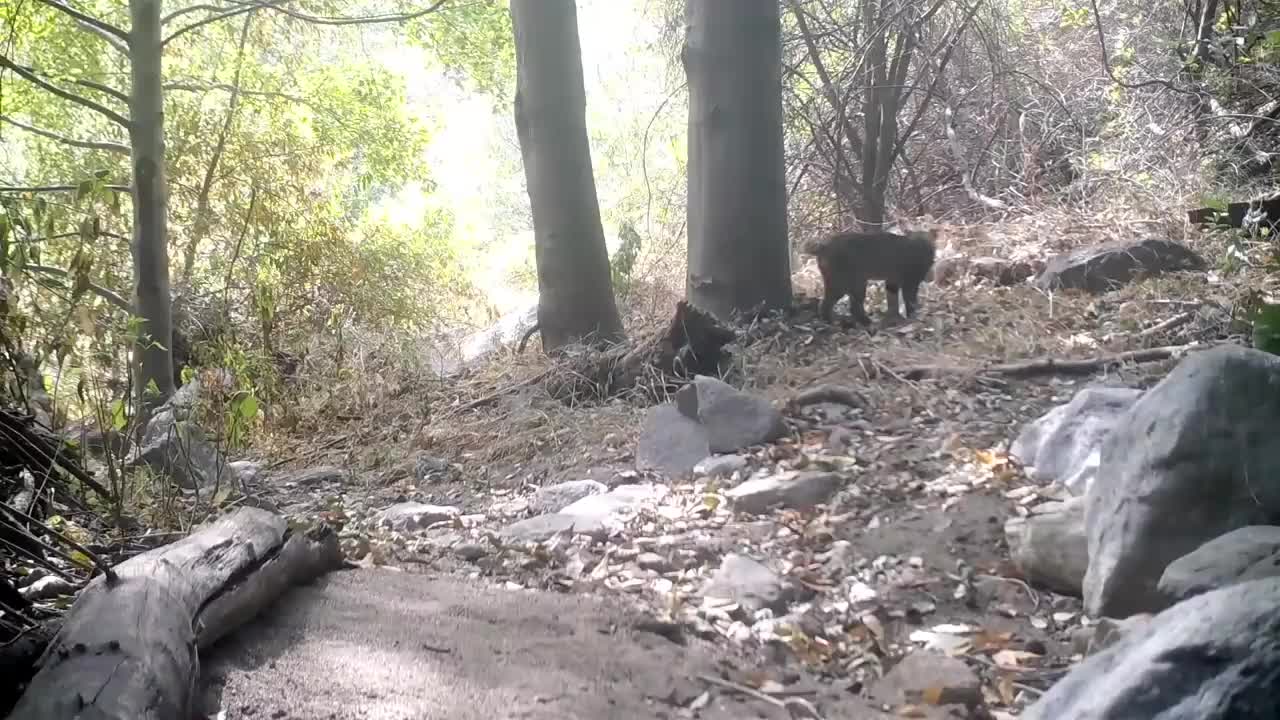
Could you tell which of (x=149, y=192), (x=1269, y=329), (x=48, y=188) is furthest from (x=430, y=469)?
(x=1269, y=329)

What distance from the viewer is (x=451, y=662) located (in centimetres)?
265

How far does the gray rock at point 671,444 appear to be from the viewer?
15.4 feet

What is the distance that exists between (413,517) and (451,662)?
1.89m

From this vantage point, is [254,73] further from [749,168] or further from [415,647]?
[415,647]

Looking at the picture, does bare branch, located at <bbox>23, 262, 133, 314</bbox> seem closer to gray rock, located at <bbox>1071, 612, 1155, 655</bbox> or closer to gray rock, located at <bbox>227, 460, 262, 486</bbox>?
gray rock, located at <bbox>227, 460, 262, 486</bbox>

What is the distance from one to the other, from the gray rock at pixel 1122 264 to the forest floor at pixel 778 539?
0.16 meters

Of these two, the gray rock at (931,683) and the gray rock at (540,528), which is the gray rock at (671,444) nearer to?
the gray rock at (540,528)

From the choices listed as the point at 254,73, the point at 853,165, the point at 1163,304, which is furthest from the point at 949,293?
the point at 254,73

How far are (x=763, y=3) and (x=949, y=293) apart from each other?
7.79 ft

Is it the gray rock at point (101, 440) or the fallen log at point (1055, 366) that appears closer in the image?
the gray rock at point (101, 440)

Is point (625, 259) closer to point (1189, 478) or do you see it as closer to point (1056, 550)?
point (1056, 550)

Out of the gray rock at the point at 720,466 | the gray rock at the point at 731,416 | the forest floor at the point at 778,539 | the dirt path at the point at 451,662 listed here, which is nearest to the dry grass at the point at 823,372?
the forest floor at the point at 778,539

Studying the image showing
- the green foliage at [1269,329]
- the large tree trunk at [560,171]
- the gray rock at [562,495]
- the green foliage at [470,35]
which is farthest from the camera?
the green foliage at [470,35]

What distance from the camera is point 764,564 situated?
361 cm
